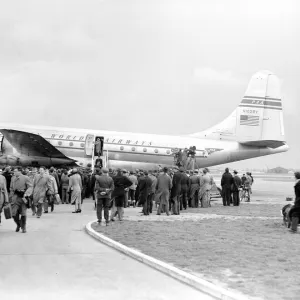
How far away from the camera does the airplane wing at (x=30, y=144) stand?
31859 millimetres

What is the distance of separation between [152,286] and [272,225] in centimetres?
852

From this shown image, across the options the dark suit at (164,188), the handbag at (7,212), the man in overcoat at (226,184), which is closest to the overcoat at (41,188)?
the dark suit at (164,188)

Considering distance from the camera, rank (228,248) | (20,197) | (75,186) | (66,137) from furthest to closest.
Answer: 1. (66,137)
2. (75,186)
3. (20,197)
4. (228,248)

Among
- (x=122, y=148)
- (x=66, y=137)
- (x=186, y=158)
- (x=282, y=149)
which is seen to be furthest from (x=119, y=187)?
(x=282, y=149)

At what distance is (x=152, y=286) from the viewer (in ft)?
23.3

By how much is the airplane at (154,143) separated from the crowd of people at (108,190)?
5141 mm

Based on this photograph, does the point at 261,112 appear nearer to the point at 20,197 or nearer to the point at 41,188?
the point at 41,188

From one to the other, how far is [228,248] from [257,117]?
2644cm

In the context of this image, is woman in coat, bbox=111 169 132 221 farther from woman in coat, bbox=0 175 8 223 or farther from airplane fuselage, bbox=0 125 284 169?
airplane fuselage, bbox=0 125 284 169

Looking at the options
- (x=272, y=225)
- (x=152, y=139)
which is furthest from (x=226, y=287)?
(x=152, y=139)

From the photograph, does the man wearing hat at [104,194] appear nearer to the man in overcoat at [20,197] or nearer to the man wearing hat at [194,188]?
the man in overcoat at [20,197]

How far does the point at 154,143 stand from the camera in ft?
107

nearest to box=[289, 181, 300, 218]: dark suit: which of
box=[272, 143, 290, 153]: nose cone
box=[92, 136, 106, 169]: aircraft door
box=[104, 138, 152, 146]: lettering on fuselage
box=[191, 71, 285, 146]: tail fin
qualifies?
box=[92, 136, 106, 169]: aircraft door

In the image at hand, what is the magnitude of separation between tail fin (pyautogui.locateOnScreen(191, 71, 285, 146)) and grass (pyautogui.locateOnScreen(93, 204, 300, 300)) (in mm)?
19276
